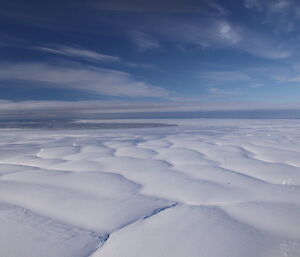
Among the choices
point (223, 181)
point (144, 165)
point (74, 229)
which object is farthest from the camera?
point (144, 165)

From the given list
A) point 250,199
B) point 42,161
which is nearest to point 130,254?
point 250,199

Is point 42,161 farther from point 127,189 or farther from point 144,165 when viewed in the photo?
point 127,189

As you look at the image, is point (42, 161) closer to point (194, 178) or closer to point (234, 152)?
point (194, 178)

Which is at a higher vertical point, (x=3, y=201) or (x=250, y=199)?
(x=250, y=199)

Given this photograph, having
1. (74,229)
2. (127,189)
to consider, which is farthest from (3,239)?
(127,189)

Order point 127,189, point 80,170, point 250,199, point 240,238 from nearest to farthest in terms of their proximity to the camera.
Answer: point 240,238, point 250,199, point 127,189, point 80,170

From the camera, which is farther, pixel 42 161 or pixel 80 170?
pixel 42 161
